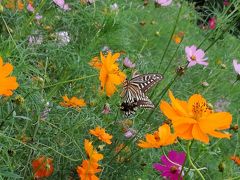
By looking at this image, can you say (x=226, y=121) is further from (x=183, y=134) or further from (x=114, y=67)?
(x=114, y=67)

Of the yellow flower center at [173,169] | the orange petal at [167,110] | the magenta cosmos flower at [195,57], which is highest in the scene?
the magenta cosmos flower at [195,57]

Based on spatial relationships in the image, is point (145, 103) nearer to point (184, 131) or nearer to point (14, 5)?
point (184, 131)

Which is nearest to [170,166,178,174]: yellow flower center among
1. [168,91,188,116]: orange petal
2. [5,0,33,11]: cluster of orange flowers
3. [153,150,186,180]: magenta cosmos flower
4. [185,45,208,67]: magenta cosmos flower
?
[153,150,186,180]: magenta cosmos flower

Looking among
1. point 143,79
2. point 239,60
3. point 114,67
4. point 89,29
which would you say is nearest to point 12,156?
point 114,67

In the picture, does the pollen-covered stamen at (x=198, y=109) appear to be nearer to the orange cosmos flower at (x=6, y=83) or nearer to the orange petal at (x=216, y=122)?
the orange petal at (x=216, y=122)

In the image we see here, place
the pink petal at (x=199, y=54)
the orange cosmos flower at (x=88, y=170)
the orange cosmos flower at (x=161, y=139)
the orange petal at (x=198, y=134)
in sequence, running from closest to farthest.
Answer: the orange petal at (x=198, y=134) < the orange cosmos flower at (x=161, y=139) < the orange cosmos flower at (x=88, y=170) < the pink petal at (x=199, y=54)

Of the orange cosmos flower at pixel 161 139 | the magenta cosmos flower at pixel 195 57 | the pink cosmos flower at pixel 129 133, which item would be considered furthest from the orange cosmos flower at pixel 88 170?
the magenta cosmos flower at pixel 195 57
